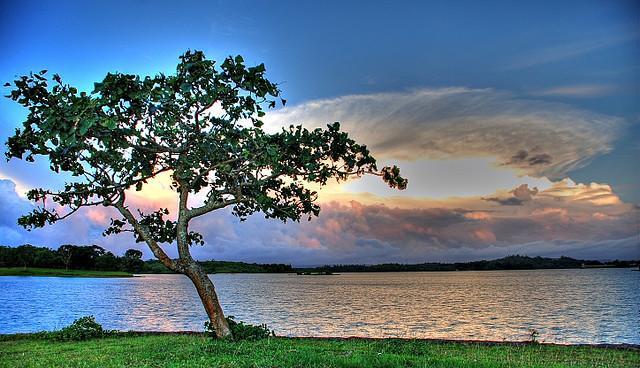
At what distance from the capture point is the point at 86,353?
18.8 meters

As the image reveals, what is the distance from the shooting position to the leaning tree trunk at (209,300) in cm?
2042

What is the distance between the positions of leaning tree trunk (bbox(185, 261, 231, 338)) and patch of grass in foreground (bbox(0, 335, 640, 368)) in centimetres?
146

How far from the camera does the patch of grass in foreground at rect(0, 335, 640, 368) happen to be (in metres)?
14.1

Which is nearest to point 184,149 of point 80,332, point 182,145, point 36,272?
point 182,145

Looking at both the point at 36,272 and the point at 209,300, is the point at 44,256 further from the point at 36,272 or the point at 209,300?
the point at 209,300

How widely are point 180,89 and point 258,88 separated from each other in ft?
9.21

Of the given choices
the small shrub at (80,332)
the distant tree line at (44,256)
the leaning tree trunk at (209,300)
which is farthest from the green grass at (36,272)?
the leaning tree trunk at (209,300)

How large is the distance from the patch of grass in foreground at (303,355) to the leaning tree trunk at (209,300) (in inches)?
57.4

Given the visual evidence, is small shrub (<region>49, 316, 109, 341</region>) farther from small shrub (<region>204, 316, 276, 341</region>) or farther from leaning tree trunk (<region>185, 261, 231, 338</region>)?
leaning tree trunk (<region>185, 261, 231, 338</region>)

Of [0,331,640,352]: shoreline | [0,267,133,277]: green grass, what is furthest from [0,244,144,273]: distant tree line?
[0,331,640,352]: shoreline

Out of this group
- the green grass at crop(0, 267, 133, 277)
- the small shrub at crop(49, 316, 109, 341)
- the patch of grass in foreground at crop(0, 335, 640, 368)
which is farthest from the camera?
the green grass at crop(0, 267, 133, 277)

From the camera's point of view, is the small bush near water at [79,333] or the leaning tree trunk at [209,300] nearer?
the leaning tree trunk at [209,300]

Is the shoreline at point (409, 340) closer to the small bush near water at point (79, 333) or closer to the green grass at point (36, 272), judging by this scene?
Result: the small bush near water at point (79, 333)

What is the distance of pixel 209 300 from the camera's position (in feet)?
67.4
